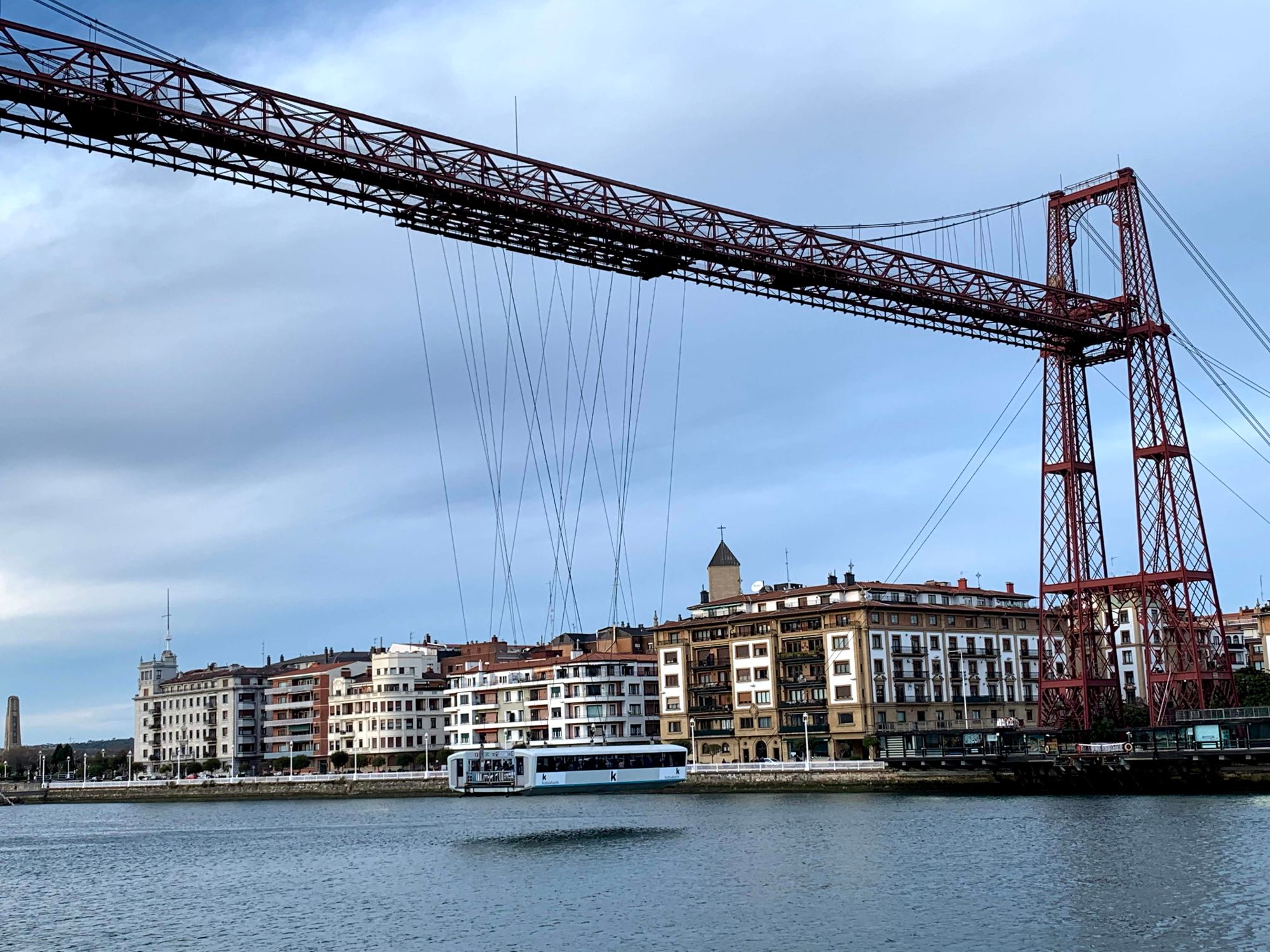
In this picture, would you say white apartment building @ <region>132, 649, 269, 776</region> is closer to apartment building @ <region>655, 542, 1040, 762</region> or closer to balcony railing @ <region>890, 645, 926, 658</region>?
apartment building @ <region>655, 542, 1040, 762</region>

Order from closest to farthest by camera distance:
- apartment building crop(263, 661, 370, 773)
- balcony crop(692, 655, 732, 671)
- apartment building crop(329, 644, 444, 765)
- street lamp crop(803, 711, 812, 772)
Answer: street lamp crop(803, 711, 812, 772) < balcony crop(692, 655, 732, 671) < apartment building crop(329, 644, 444, 765) < apartment building crop(263, 661, 370, 773)

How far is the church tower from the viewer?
425 feet

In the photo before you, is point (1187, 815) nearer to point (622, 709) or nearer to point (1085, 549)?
point (1085, 549)

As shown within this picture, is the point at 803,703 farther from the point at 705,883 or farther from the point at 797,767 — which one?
the point at 705,883

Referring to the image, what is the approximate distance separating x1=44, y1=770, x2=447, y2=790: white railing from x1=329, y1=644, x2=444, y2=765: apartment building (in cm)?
Answer: 557

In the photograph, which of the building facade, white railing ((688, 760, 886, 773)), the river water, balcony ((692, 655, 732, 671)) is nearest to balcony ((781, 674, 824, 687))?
balcony ((692, 655, 732, 671))

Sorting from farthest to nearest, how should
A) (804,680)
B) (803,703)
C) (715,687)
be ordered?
(715,687) → (804,680) → (803,703)

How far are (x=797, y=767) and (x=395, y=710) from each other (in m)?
61.3

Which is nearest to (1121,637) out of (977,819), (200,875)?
(977,819)

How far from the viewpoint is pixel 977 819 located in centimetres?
5934

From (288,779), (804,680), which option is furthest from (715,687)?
(288,779)

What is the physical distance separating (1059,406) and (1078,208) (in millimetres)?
10930

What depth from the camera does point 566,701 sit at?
402 ft

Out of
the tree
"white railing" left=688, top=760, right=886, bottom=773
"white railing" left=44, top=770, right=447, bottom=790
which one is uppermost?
the tree
